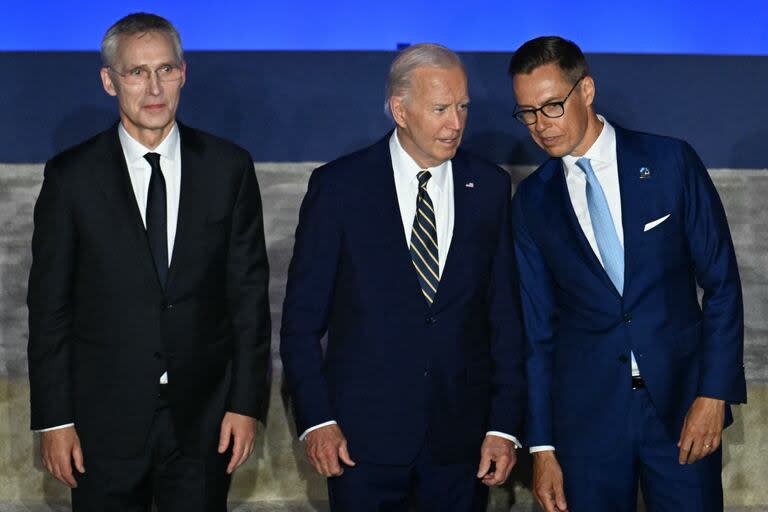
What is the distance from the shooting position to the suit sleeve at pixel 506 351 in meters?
3.10

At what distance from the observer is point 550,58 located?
308 centimetres

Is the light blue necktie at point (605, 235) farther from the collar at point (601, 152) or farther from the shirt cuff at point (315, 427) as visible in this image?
the shirt cuff at point (315, 427)

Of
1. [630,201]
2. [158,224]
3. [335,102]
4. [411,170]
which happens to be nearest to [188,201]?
[158,224]

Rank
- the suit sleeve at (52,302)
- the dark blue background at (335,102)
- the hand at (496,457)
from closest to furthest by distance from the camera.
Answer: the suit sleeve at (52,302)
the hand at (496,457)
the dark blue background at (335,102)

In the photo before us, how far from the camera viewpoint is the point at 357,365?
3076 mm

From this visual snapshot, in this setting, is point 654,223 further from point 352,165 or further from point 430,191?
point 352,165

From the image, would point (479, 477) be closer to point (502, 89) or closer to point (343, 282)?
point (343, 282)

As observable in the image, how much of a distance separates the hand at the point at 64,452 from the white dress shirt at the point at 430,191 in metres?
0.93

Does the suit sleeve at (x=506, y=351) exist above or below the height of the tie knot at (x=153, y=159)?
below

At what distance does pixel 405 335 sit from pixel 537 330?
33cm

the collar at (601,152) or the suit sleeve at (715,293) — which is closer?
the suit sleeve at (715,293)

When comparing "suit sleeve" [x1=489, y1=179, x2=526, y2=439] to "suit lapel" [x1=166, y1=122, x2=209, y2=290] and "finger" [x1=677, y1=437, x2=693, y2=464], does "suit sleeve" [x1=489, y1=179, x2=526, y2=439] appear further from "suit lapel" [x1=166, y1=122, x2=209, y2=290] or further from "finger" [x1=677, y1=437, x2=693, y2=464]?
"suit lapel" [x1=166, y1=122, x2=209, y2=290]

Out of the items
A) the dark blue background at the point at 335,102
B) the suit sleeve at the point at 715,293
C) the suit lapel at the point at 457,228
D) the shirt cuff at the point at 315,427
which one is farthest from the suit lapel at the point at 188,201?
the dark blue background at the point at 335,102

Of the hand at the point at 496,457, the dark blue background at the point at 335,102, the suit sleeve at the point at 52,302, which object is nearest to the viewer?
the suit sleeve at the point at 52,302
